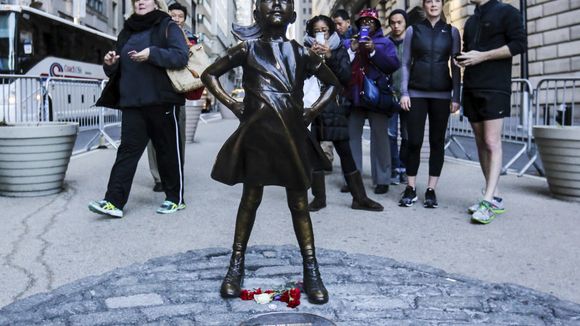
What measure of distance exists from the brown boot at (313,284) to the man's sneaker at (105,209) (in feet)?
8.36

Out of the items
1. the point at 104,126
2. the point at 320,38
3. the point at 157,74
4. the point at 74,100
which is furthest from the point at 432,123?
the point at 104,126

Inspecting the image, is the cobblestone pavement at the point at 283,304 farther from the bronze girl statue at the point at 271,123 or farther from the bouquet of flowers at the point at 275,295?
the bronze girl statue at the point at 271,123

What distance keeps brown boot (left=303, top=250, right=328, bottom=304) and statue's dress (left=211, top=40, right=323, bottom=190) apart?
1.19 feet

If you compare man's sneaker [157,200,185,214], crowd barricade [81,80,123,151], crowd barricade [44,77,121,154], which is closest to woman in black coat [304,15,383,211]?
man's sneaker [157,200,185,214]

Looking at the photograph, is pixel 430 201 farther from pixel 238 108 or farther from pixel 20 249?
pixel 20 249

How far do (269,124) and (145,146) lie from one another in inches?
109

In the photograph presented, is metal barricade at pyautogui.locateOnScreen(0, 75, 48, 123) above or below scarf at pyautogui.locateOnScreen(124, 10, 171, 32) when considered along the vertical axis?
below

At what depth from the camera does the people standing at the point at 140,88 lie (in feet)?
16.5

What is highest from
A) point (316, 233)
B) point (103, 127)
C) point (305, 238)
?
point (103, 127)

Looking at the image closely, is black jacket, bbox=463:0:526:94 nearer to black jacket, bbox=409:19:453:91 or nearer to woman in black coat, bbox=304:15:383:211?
black jacket, bbox=409:19:453:91

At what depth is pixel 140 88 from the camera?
5.10 m

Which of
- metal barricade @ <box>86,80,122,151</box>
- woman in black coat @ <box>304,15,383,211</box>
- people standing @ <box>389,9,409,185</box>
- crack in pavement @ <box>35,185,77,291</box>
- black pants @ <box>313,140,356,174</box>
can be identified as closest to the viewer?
crack in pavement @ <box>35,185,77,291</box>

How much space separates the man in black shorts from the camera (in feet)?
16.2

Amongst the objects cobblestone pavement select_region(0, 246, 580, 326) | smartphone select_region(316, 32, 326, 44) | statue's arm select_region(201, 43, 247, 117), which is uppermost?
smartphone select_region(316, 32, 326, 44)
